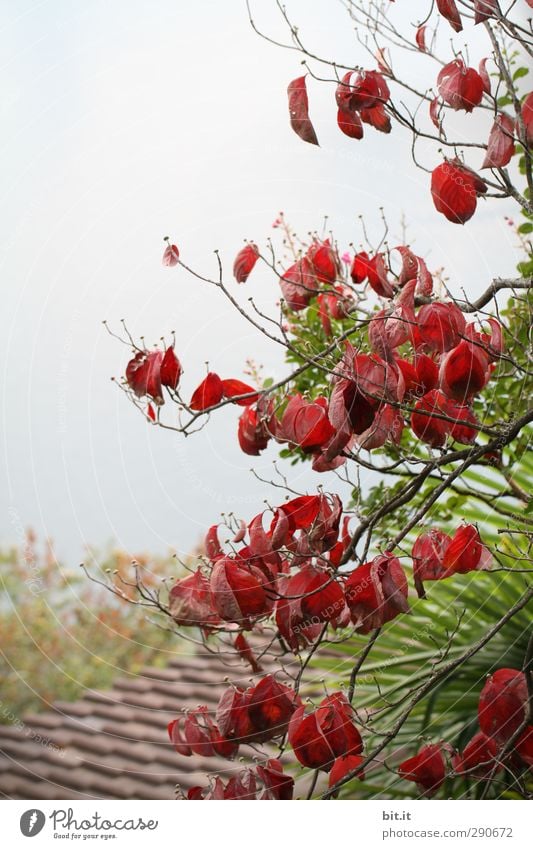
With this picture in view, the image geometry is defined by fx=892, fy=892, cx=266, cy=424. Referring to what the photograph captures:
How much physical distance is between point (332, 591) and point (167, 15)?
88cm

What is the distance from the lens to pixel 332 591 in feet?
2.75

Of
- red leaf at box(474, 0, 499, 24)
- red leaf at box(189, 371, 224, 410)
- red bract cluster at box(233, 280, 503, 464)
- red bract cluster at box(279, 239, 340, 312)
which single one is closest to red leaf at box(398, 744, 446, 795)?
red bract cluster at box(233, 280, 503, 464)

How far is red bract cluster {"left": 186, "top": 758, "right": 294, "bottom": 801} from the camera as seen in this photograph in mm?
890

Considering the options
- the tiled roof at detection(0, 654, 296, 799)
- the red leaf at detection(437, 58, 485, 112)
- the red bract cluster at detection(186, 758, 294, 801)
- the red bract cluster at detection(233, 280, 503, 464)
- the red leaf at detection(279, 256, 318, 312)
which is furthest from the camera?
the tiled roof at detection(0, 654, 296, 799)

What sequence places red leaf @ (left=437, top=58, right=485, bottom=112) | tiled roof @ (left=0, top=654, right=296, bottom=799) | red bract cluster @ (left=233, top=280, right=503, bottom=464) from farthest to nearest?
tiled roof @ (left=0, top=654, right=296, bottom=799) < red leaf @ (left=437, top=58, right=485, bottom=112) < red bract cluster @ (left=233, top=280, right=503, bottom=464)

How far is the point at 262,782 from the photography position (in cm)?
91

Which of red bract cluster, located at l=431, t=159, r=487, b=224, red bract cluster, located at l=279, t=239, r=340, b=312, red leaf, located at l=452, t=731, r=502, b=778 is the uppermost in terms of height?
red bract cluster, located at l=279, t=239, r=340, b=312

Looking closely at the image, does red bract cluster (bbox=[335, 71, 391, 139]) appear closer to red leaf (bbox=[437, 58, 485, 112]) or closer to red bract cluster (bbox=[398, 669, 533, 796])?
red leaf (bbox=[437, 58, 485, 112])

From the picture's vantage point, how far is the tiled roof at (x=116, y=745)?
1.76 meters
